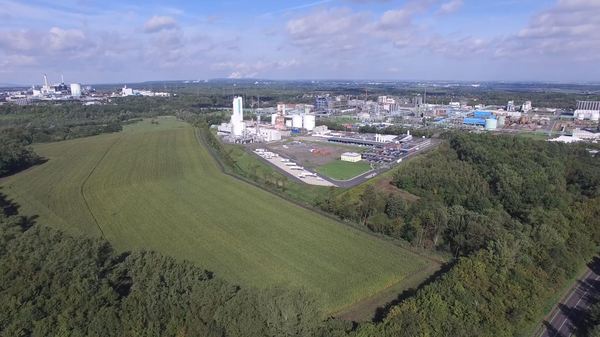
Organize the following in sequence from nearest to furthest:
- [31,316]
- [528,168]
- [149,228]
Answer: [31,316], [149,228], [528,168]

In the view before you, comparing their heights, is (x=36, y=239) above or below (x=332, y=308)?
above

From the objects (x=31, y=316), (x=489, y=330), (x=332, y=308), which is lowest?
(x=332, y=308)

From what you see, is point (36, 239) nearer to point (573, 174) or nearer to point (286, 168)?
point (286, 168)

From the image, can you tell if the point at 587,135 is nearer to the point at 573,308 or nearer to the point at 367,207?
the point at 367,207

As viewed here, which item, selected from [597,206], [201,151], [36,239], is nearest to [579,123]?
[597,206]

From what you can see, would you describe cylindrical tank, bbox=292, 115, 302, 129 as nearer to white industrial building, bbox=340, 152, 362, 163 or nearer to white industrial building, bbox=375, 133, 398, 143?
white industrial building, bbox=375, 133, 398, 143

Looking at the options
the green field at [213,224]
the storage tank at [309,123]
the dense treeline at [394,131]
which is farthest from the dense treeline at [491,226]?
the storage tank at [309,123]

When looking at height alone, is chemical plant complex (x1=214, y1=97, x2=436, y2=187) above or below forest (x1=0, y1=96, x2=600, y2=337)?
below

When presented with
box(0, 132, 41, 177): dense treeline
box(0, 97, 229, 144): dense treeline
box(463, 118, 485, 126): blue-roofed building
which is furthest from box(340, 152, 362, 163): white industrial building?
box(463, 118, 485, 126): blue-roofed building
